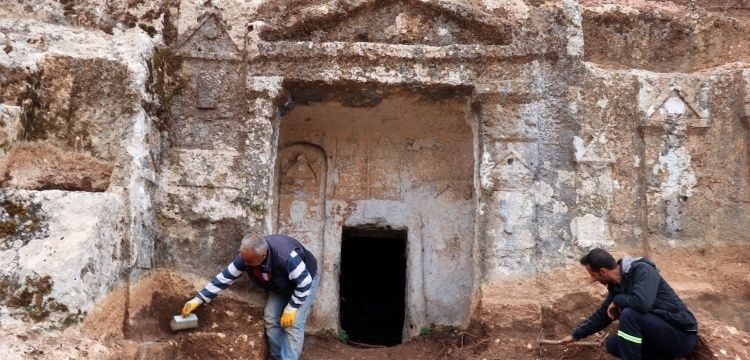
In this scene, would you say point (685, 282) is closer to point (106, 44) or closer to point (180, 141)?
point (180, 141)

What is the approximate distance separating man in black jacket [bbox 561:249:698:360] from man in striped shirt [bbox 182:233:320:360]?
193cm

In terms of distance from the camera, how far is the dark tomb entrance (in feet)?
27.7

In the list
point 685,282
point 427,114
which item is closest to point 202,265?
point 427,114

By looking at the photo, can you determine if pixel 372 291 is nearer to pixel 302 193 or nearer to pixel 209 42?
pixel 302 193

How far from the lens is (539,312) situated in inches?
198

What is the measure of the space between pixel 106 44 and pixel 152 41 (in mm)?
353

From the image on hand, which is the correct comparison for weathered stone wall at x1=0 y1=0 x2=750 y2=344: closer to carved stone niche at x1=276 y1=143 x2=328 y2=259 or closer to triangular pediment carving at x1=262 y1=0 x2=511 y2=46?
triangular pediment carving at x1=262 y1=0 x2=511 y2=46

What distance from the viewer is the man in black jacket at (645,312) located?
394 cm

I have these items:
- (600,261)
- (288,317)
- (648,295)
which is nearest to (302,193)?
(288,317)

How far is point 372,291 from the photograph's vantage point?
898cm

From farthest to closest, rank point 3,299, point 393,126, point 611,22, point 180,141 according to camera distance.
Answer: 1. point 393,126
2. point 611,22
3. point 180,141
4. point 3,299

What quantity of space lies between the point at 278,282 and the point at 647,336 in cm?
245

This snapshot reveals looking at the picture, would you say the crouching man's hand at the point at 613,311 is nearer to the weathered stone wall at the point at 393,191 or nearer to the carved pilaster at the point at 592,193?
the carved pilaster at the point at 592,193

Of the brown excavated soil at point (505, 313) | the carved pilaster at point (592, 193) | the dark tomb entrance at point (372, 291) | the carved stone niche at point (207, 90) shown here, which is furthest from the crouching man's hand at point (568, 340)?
the dark tomb entrance at point (372, 291)
